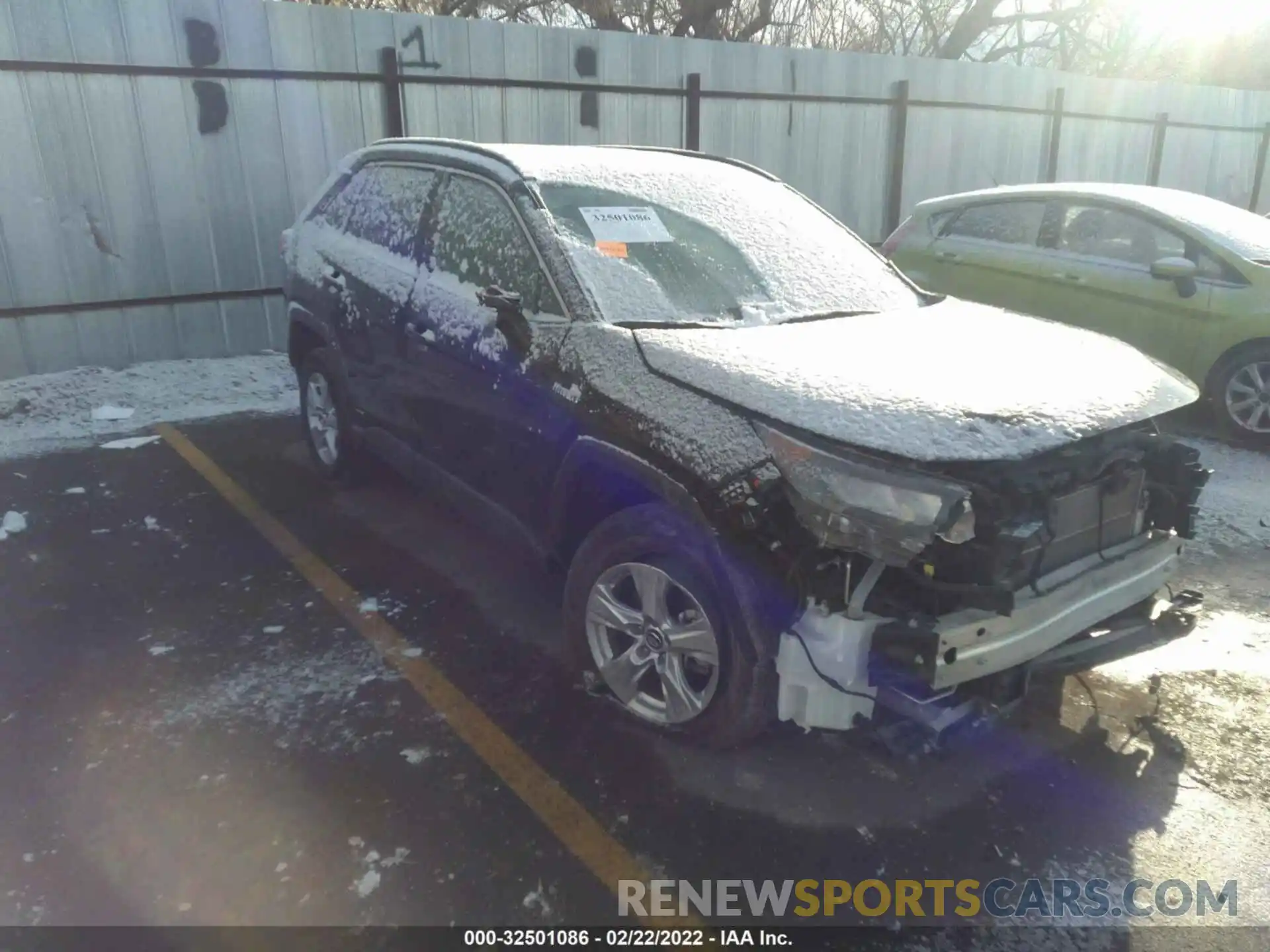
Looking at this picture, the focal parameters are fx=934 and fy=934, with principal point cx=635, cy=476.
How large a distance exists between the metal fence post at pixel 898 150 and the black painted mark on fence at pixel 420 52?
5611 millimetres

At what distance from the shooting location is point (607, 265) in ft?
11.2

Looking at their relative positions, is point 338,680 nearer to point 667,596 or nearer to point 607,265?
point 667,596

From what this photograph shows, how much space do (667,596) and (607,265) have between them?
4.12 ft

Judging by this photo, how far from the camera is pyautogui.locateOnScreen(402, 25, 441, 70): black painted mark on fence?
7832mm

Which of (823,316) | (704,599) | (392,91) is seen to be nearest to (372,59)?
(392,91)

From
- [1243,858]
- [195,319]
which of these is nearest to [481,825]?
[1243,858]

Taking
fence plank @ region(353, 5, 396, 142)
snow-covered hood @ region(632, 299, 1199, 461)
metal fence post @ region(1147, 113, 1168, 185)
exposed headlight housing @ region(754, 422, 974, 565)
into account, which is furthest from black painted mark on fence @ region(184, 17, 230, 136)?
metal fence post @ region(1147, 113, 1168, 185)

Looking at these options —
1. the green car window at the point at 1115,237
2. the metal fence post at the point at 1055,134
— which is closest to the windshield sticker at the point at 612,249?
the green car window at the point at 1115,237

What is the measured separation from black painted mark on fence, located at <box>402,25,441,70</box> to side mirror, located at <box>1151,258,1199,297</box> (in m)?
5.86

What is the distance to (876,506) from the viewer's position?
250 centimetres

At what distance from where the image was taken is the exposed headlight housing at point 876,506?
8.03 ft

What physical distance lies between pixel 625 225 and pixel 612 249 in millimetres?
175

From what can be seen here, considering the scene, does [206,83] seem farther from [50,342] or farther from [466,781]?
[466,781]

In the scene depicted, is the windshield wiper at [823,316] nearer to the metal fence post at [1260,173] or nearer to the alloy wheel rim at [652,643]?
the alloy wheel rim at [652,643]
